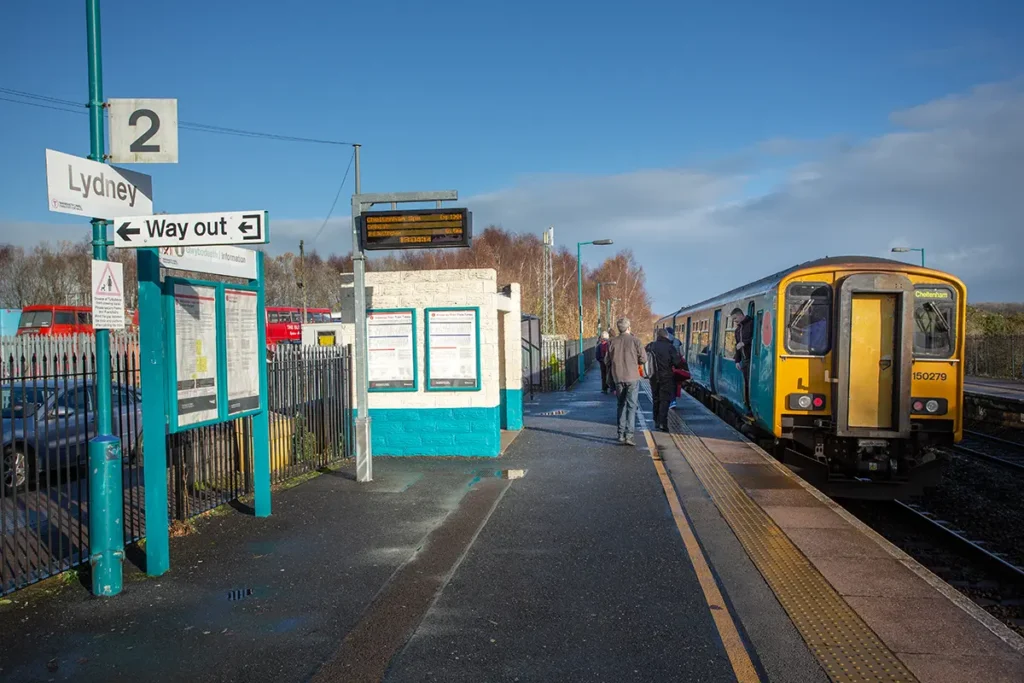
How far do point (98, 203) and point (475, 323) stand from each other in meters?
6.39

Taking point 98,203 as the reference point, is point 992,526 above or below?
below

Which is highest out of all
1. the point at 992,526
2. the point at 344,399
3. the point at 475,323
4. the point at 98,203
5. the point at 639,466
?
the point at 98,203

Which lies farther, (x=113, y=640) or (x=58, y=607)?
(x=58, y=607)

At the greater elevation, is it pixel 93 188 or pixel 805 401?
pixel 93 188

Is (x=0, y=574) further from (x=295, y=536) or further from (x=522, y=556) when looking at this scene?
(x=522, y=556)

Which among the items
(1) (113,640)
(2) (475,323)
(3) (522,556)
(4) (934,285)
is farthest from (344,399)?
(4) (934,285)

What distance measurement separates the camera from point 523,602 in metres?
5.44

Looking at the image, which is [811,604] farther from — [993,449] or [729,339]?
[993,449]

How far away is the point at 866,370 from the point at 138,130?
347 inches

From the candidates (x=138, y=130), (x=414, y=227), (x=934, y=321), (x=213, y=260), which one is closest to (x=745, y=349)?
(x=934, y=321)

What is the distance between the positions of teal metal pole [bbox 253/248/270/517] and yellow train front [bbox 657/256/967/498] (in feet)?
21.5

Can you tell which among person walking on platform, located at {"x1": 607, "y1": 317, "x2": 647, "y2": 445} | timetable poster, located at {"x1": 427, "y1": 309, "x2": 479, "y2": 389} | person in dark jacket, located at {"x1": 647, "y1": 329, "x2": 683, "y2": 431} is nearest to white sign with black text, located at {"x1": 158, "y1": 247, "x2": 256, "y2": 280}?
timetable poster, located at {"x1": 427, "y1": 309, "x2": 479, "y2": 389}

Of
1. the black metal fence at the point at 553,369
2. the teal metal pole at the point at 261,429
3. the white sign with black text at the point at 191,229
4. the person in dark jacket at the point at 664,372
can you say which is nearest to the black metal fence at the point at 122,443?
the teal metal pole at the point at 261,429

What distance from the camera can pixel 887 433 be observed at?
10086 millimetres
